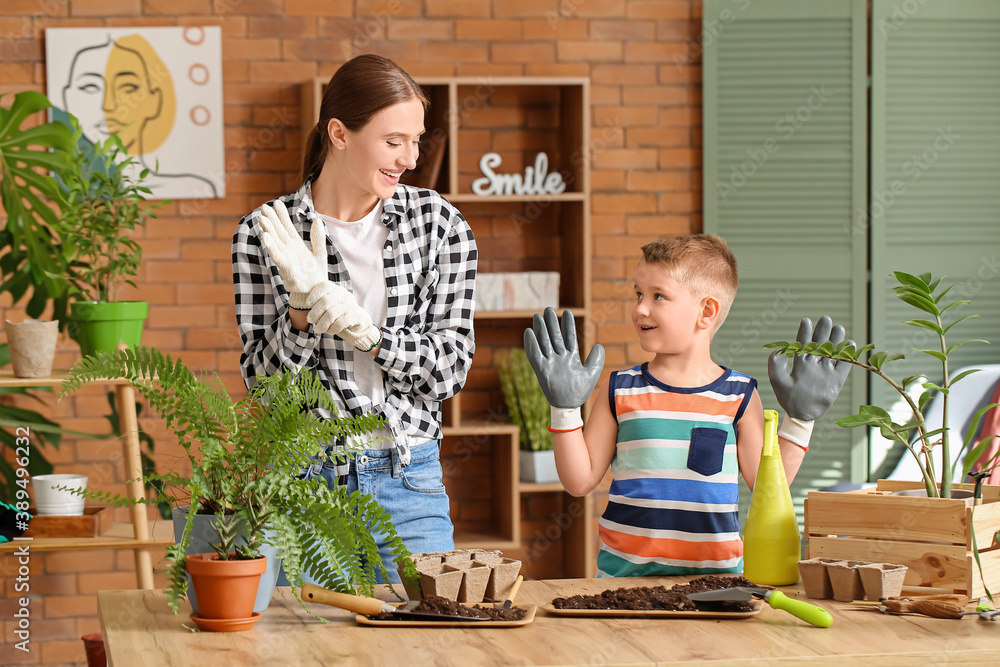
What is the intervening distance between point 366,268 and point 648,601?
30.4 inches

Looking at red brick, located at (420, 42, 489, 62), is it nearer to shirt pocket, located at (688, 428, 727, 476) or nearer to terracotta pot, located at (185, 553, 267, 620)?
shirt pocket, located at (688, 428, 727, 476)

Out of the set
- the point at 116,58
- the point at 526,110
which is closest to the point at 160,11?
the point at 116,58

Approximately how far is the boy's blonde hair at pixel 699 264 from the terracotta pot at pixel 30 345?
167 cm

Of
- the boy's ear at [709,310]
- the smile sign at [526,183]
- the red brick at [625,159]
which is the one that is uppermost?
the red brick at [625,159]

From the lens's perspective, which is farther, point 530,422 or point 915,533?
point 530,422

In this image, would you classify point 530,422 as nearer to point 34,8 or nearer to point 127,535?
point 127,535

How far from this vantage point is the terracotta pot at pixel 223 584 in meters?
1.13

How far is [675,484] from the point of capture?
1.53 meters

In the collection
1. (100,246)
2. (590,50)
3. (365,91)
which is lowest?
(100,246)

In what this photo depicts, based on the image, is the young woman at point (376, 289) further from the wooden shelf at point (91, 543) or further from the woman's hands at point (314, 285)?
the wooden shelf at point (91, 543)

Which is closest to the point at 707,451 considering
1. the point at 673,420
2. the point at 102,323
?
the point at 673,420

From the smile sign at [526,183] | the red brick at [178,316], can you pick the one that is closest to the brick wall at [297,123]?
the red brick at [178,316]

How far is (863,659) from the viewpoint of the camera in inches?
40.9

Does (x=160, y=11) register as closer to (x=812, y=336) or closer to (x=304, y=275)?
(x=304, y=275)
